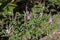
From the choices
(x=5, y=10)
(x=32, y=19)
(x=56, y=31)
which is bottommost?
(x=56, y=31)

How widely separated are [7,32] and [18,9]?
37.8 inches

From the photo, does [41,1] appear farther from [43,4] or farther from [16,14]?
[16,14]

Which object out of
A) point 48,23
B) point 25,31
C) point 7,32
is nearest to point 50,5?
point 48,23

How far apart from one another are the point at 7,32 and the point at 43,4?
1.13 metres

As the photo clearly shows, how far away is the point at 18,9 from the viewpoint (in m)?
3.79

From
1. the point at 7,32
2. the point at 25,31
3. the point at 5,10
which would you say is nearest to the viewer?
the point at 5,10

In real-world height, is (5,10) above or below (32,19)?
above

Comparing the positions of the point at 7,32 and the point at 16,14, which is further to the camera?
the point at 16,14

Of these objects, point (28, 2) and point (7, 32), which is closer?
point (7, 32)

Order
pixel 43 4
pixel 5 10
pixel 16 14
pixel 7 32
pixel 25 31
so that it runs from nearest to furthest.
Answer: pixel 5 10 → pixel 7 32 → pixel 25 31 → pixel 16 14 → pixel 43 4

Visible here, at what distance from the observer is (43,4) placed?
12.4 ft

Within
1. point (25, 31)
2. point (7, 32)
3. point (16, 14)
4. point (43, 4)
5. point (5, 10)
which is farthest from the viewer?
point (43, 4)

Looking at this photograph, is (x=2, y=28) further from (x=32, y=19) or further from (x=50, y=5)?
(x=50, y=5)

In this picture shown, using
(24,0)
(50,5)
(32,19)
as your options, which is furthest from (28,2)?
(32,19)
